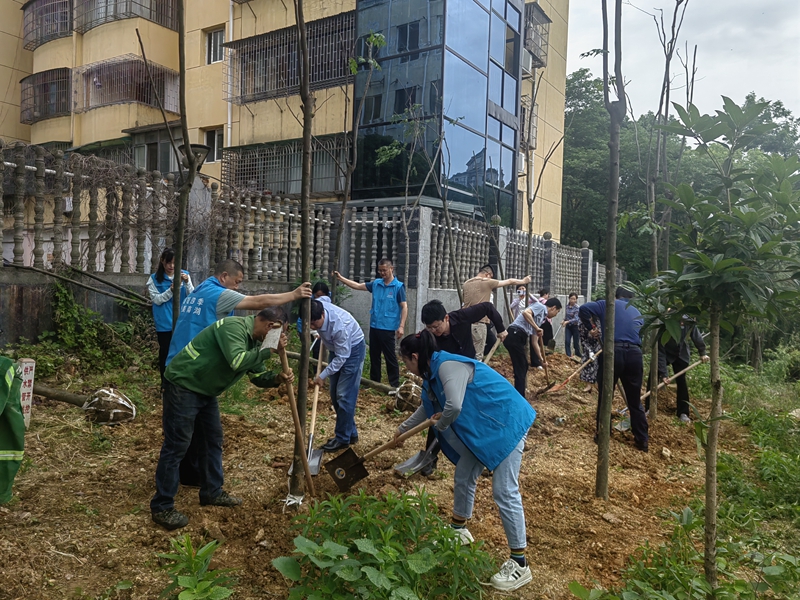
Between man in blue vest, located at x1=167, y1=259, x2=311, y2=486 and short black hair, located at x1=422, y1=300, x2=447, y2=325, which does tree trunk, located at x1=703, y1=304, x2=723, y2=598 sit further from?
man in blue vest, located at x1=167, y1=259, x2=311, y2=486

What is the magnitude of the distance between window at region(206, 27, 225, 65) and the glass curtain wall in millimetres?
4776

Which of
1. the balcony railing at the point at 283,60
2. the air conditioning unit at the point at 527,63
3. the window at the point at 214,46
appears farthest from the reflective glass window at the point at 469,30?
the window at the point at 214,46

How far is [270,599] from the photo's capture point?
112 inches

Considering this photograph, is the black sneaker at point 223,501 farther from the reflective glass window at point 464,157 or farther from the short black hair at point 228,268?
the reflective glass window at point 464,157

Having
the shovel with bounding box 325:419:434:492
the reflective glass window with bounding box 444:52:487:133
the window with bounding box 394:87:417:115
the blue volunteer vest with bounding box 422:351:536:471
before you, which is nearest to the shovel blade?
the shovel with bounding box 325:419:434:492

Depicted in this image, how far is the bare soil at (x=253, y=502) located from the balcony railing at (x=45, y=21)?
15.9 meters

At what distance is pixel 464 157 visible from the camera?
1344 centimetres

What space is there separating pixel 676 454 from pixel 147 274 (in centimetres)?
663

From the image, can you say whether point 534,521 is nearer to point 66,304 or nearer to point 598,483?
point 598,483

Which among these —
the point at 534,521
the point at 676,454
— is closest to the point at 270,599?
the point at 534,521

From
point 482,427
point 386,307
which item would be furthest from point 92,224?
point 482,427

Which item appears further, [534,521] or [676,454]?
[676,454]

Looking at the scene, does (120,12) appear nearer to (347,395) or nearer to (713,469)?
(347,395)

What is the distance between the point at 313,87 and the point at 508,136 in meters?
5.43
